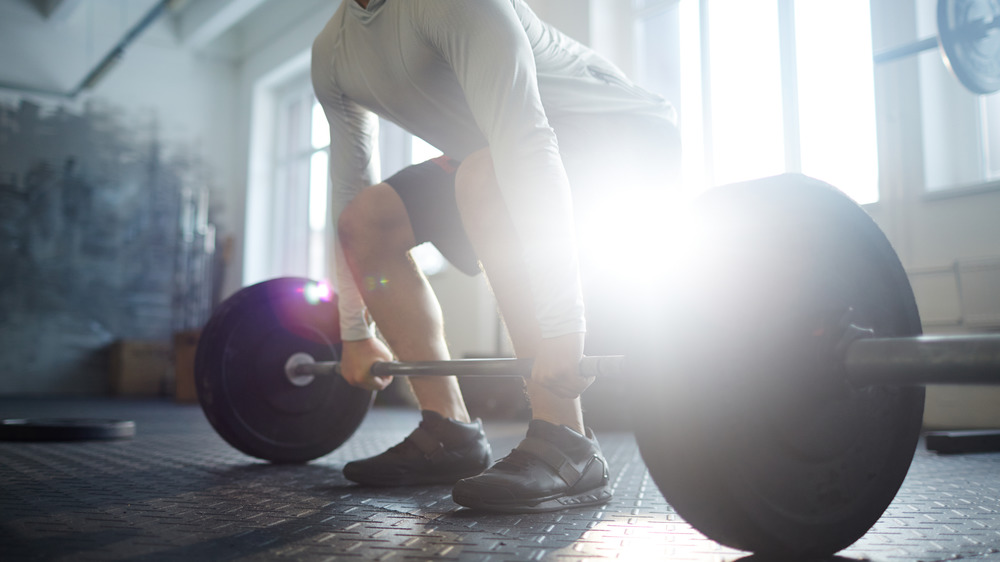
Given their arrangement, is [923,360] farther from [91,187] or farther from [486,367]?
[91,187]

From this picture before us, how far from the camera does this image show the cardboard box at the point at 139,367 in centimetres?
689

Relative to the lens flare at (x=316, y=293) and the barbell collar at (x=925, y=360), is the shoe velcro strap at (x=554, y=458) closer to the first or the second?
the barbell collar at (x=925, y=360)

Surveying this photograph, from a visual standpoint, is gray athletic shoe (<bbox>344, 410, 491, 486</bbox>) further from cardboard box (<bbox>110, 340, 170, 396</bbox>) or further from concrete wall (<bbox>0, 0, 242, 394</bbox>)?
concrete wall (<bbox>0, 0, 242, 394</bbox>)

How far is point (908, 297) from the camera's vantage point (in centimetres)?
88

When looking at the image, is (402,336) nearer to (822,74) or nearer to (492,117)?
(492,117)

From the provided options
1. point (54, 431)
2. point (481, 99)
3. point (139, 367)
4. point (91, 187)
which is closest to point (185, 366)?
point (139, 367)

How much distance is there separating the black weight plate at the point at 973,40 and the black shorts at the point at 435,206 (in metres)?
1.79

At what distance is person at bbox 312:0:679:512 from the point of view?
1.01m

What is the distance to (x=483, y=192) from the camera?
1275 millimetres

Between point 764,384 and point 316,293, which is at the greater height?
point 316,293

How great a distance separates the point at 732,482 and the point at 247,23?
8.34 metres

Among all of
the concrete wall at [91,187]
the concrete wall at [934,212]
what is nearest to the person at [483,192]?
the concrete wall at [934,212]

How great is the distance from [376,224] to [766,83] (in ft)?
9.55

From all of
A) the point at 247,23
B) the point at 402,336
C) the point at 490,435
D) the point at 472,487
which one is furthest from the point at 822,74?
the point at 247,23
